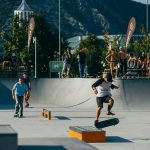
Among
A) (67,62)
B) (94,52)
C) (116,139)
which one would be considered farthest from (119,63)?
(94,52)

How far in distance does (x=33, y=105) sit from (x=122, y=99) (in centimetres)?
590

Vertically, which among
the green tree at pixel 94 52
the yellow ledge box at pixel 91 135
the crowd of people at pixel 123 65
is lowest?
the yellow ledge box at pixel 91 135

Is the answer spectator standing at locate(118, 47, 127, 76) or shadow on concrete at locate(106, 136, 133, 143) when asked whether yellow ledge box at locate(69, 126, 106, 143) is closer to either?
shadow on concrete at locate(106, 136, 133, 143)

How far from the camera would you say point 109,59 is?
31.3 meters

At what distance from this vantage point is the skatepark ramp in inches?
1165

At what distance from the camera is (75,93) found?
32500 millimetres

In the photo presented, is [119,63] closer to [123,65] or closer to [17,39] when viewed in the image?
[123,65]

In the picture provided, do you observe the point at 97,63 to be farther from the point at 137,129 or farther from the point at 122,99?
the point at 137,129

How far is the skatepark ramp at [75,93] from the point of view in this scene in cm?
2959

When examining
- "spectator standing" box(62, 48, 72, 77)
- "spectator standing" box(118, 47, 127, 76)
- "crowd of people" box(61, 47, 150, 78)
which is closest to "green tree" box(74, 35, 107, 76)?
"spectator standing" box(62, 48, 72, 77)

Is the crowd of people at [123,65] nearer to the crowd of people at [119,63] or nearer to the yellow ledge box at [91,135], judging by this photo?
the crowd of people at [119,63]

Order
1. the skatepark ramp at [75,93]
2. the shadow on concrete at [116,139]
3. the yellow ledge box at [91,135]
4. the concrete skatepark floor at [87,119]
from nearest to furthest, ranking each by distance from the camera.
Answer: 1. the yellow ledge box at [91,135]
2. the shadow on concrete at [116,139]
3. the concrete skatepark floor at [87,119]
4. the skatepark ramp at [75,93]

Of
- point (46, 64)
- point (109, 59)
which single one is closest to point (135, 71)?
point (109, 59)

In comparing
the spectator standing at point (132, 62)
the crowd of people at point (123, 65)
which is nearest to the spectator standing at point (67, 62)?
the crowd of people at point (123, 65)
